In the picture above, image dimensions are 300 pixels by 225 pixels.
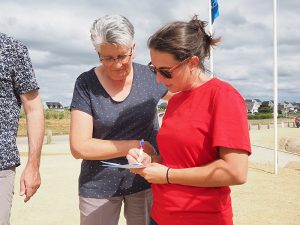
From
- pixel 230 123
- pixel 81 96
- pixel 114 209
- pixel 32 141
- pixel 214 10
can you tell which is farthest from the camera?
pixel 214 10

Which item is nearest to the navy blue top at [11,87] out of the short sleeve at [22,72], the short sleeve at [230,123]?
the short sleeve at [22,72]

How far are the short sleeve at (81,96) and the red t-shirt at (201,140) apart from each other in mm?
645

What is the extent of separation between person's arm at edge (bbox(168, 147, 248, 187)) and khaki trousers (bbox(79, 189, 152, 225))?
839mm

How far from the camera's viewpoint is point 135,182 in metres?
2.91

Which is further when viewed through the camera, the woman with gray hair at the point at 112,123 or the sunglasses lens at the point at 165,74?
the woman with gray hair at the point at 112,123

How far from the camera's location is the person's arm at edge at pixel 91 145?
104 inches

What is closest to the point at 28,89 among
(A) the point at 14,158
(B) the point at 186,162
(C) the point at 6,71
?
(C) the point at 6,71

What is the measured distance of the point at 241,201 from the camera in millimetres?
8539

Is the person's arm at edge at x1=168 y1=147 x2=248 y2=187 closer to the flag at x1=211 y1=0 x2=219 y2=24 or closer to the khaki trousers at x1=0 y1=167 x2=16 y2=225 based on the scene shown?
the khaki trousers at x1=0 y1=167 x2=16 y2=225

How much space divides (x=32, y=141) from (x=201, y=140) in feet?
4.78

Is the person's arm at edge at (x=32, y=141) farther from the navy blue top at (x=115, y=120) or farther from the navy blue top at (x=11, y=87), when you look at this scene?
the navy blue top at (x=115, y=120)

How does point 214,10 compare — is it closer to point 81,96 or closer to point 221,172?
point 81,96

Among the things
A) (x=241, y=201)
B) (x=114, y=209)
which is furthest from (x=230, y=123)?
(x=241, y=201)

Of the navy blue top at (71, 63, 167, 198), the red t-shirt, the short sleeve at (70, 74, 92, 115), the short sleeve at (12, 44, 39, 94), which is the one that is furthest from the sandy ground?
the red t-shirt
